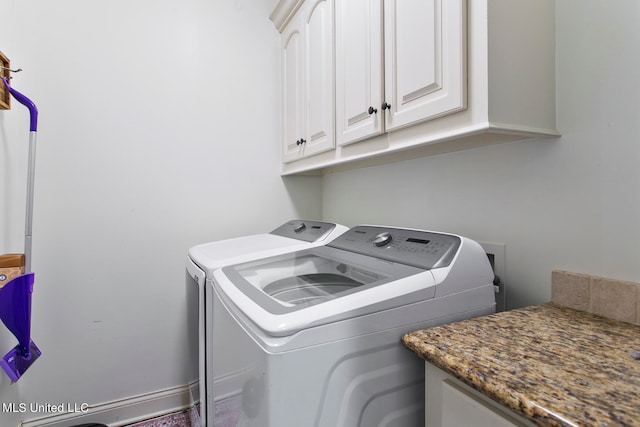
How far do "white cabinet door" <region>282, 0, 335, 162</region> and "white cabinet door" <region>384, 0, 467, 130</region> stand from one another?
1.36 ft

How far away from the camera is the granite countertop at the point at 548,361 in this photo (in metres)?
0.44

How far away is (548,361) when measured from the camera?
569mm

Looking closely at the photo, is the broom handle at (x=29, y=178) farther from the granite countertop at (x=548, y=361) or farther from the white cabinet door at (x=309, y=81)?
the granite countertop at (x=548, y=361)

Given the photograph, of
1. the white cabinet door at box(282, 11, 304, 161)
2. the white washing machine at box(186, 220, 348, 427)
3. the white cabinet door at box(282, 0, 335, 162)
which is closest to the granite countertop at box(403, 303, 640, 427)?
the white washing machine at box(186, 220, 348, 427)

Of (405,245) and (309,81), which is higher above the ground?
(309,81)

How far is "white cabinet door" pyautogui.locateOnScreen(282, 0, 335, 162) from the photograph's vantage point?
1444mm

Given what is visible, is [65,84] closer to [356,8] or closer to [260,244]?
[260,244]

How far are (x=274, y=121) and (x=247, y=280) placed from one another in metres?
1.36

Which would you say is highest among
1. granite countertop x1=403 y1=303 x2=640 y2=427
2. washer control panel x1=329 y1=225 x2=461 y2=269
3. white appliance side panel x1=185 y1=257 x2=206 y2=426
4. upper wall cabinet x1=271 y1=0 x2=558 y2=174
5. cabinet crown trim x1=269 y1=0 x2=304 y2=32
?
cabinet crown trim x1=269 y1=0 x2=304 y2=32

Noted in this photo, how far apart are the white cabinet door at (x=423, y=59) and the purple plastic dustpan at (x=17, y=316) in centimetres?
152

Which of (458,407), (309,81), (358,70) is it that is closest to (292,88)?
(309,81)

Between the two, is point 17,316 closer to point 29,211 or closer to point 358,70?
point 29,211

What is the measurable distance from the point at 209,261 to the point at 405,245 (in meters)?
0.70

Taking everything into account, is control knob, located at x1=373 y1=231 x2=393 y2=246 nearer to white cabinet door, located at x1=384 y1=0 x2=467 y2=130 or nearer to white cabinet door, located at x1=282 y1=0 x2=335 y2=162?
white cabinet door, located at x1=384 y1=0 x2=467 y2=130
